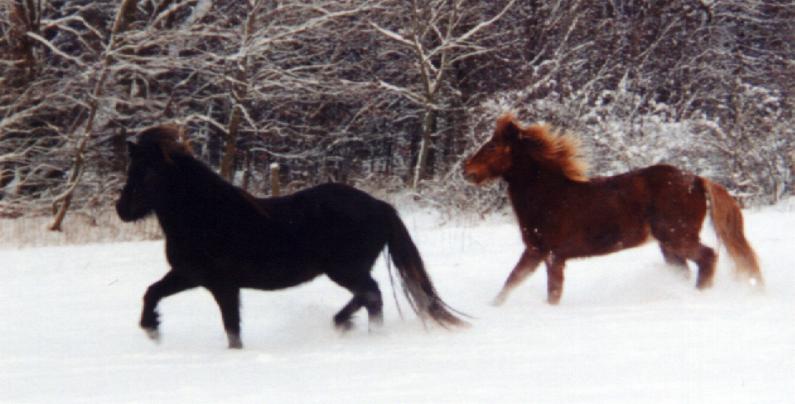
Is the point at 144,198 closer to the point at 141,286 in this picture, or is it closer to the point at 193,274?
the point at 193,274

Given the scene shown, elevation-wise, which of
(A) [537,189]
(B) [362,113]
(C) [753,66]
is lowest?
→ (B) [362,113]

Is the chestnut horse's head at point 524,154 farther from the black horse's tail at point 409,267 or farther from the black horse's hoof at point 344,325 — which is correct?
the black horse's hoof at point 344,325

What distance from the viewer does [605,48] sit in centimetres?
2375

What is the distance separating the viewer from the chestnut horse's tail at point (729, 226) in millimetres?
6871

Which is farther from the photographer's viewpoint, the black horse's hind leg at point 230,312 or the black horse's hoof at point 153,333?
the black horse's hoof at point 153,333

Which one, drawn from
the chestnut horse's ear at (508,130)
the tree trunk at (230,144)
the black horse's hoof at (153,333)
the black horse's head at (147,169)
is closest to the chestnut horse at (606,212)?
the chestnut horse's ear at (508,130)

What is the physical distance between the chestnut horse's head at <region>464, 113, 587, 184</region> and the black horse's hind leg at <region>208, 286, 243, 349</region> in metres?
2.49

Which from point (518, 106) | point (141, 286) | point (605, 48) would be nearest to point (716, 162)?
point (518, 106)

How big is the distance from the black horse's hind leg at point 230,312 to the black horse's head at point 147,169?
24.9 inches

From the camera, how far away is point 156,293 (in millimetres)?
5461

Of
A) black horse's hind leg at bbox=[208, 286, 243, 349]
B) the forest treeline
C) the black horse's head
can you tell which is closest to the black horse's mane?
the black horse's head

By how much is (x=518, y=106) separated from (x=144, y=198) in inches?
466

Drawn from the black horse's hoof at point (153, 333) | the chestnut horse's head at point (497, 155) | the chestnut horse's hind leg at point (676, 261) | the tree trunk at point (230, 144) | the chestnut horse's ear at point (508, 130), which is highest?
the chestnut horse's ear at point (508, 130)

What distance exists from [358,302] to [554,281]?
5.24 ft
